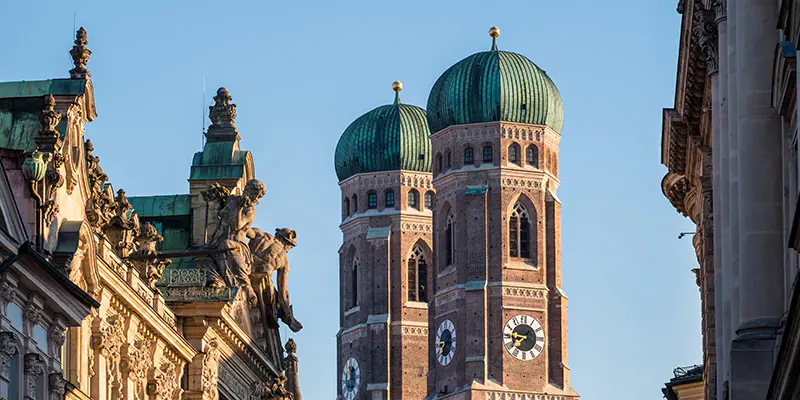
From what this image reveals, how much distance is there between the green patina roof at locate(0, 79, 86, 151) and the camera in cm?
4716

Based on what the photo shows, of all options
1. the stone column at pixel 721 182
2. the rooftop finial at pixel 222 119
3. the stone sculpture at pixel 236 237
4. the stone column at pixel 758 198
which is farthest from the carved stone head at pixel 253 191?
the stone column at pixel 758 198

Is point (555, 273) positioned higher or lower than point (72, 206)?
higher

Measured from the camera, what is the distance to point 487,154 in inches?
7598

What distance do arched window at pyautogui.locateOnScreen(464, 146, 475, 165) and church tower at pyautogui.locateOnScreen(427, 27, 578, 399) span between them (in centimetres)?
9

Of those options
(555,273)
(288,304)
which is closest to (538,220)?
(555,273)

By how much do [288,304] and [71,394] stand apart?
26812 millimetres

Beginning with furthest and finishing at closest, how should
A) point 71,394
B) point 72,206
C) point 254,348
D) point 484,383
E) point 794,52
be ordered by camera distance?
point 484,383
point 254,348
point 72,206
point 71,394
point 794,52

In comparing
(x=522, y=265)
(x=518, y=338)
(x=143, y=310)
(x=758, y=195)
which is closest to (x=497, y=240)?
(x=522, y=265)

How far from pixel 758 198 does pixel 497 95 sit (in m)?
162

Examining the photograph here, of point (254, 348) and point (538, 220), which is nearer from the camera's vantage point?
point (254, 348)

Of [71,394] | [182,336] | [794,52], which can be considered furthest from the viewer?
[182,336]

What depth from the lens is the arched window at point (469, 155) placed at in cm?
19312

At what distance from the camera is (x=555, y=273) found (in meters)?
192

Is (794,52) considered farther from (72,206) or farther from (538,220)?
(538,220)
